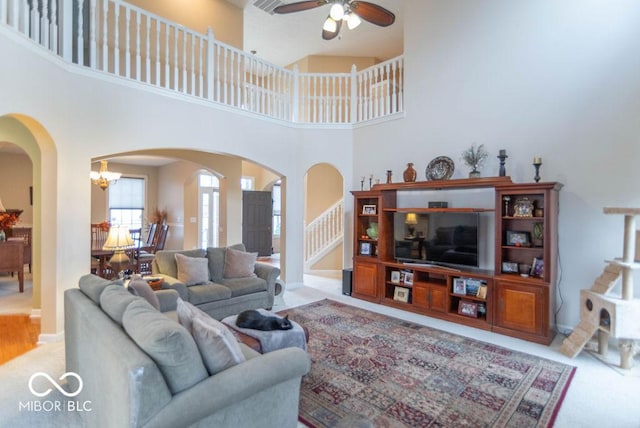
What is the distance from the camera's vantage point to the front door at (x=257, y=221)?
9.65 meters

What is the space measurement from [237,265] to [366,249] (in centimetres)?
215

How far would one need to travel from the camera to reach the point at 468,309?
4301mm

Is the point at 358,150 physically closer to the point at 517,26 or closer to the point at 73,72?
the point at 517,26

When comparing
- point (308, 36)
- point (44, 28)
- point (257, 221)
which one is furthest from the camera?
point (257, 221)

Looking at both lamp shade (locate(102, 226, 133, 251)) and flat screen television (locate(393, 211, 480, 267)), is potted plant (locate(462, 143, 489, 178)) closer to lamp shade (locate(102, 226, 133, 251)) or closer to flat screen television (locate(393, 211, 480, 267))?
flat screen television (locate(393, 211, 480, 267))

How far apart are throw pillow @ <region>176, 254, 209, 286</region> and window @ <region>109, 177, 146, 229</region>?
604 centimetres

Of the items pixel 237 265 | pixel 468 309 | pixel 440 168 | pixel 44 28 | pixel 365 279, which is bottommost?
pixel 468 309

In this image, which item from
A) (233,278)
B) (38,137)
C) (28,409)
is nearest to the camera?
(28,409)

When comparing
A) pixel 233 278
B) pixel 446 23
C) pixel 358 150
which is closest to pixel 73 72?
pixel 233 278

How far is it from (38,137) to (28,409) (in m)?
2.63

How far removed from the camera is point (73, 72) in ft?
11.9

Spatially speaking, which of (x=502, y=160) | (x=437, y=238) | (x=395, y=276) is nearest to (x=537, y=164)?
(x=502, y=160)

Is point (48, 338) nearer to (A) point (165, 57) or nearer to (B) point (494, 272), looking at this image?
(A) point (165, 57)

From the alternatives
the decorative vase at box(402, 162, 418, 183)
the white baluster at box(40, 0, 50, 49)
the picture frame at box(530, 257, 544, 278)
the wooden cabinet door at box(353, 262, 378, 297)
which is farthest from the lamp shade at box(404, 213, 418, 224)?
the white baluster at box(40, 0, 50, 49)
